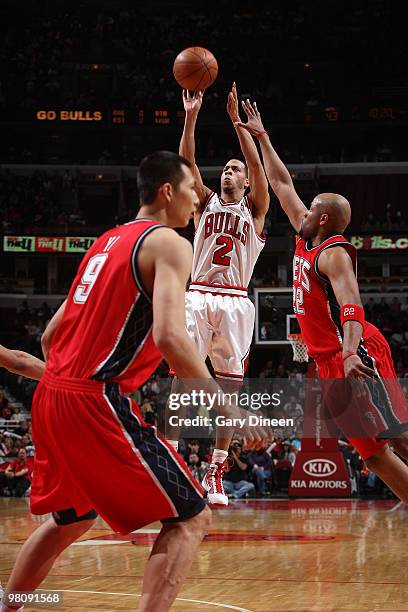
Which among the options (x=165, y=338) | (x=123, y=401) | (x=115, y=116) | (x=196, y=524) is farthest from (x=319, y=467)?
(x=115, y=116)

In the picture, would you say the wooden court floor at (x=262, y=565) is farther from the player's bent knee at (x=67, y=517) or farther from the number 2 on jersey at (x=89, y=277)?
the number 2 on jersey at (x=89, y=277)

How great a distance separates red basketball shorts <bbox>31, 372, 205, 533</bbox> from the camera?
3.42 m

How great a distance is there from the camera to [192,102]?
7.04 m

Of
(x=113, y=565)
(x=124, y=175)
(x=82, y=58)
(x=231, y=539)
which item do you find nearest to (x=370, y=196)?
(x=124, y=175)

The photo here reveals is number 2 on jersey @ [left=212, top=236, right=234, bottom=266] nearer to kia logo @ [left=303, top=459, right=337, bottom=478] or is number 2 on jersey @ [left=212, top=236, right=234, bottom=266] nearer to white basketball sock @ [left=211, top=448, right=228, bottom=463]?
white basketball sock @ [left=211, top=448, right=228, bottom=463]

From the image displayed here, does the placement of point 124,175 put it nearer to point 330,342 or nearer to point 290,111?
point 290,111

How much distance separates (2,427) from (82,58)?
19.6m

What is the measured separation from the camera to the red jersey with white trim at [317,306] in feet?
19.4

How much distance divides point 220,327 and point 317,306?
1529 mm

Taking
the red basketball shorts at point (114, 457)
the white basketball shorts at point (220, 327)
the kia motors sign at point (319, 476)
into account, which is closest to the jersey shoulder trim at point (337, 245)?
the white basketball shorts at point (220, 327)

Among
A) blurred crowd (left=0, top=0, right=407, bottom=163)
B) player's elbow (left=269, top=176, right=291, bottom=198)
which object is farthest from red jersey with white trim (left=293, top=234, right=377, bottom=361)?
blurred crowd (left=0, top=0, right=407, bottom=163)

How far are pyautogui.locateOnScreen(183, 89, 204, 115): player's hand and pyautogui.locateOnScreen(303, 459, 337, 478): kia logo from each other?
36.1ft

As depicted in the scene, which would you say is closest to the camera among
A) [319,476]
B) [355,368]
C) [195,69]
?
[355,368]

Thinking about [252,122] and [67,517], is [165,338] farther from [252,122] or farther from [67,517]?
[252,122]
